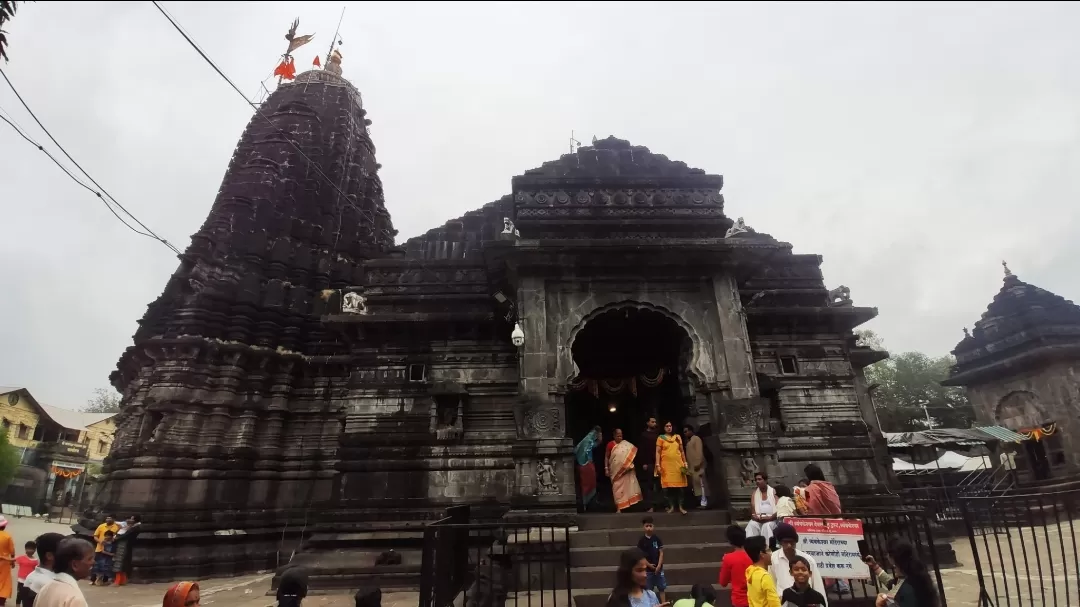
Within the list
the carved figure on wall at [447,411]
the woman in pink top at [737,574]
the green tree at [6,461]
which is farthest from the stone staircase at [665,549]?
the green tree at [6,461]

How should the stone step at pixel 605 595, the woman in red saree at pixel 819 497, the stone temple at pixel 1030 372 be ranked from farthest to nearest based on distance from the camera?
the stone temple at pixel 1030 372 → the woman in red saree at pixel 819 497 → the stone step at pixel 605 595

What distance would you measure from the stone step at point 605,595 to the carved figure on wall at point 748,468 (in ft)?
8.13

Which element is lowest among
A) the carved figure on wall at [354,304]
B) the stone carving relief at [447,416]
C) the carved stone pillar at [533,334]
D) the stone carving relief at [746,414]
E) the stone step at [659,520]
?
the stone step at [659,520]

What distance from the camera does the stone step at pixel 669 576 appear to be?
7.96m

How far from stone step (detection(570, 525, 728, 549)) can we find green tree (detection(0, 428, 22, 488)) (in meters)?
49.9

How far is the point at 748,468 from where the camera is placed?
392 inches

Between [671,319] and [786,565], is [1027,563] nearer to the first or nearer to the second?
[786,565]

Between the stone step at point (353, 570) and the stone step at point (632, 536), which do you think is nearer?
the stone step at point (632, 536)

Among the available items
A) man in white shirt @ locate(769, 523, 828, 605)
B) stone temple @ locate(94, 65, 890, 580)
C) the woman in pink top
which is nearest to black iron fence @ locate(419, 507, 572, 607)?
stone temple @ locate(94, 65, 890, 580)

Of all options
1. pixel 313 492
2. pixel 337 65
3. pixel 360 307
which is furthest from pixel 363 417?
pixel 337 65

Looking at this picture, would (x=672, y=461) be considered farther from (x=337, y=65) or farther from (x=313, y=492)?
(x=337, y=65)

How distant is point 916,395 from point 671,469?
157ft

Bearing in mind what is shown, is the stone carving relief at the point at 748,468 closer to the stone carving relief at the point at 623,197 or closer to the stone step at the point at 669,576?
the stone step at the point at 669,576

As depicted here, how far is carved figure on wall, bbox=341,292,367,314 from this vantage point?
566 inches
